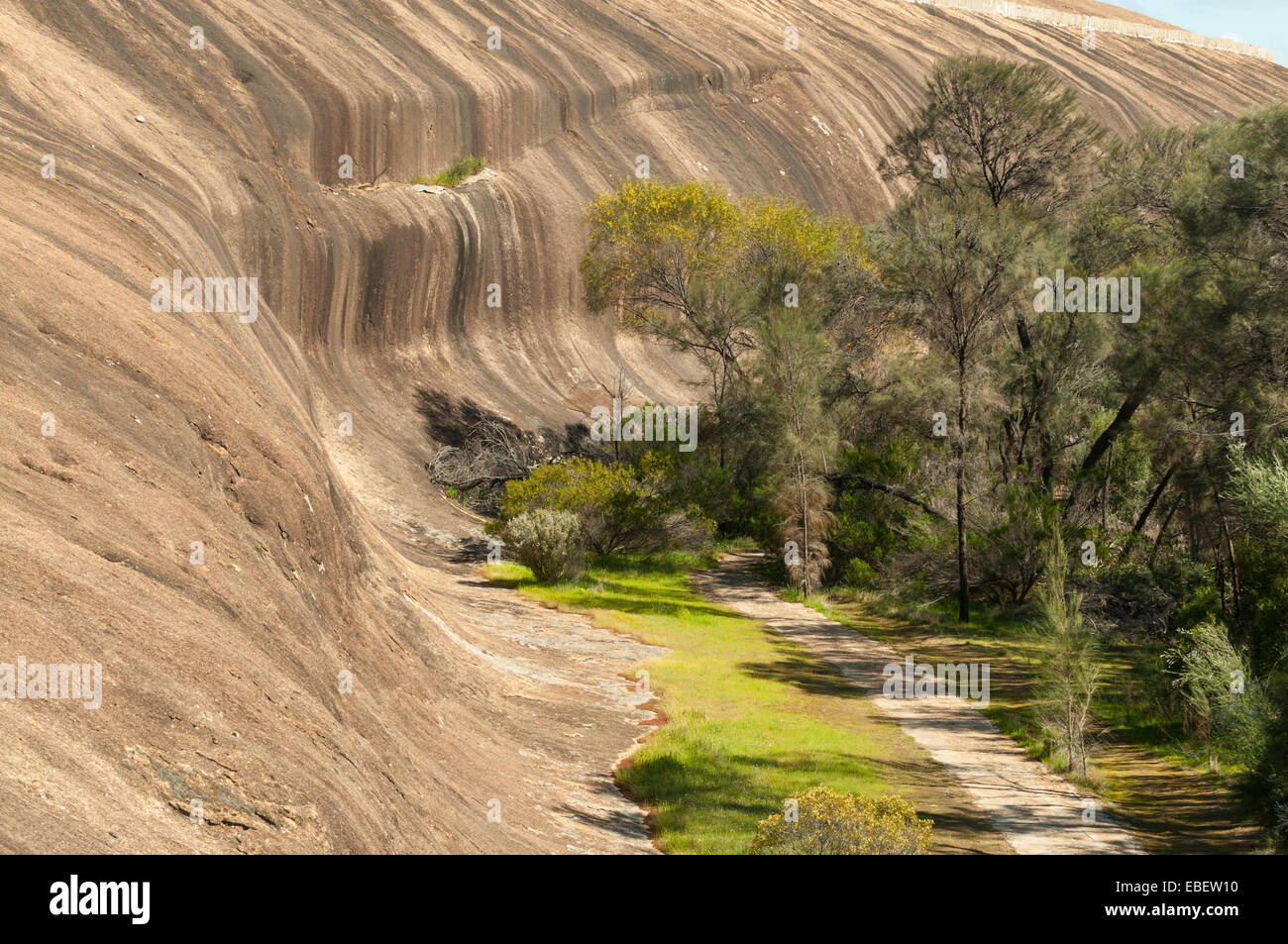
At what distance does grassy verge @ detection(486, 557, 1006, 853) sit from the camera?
43.0 ft

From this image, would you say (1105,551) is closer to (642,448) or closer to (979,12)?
(642,448)

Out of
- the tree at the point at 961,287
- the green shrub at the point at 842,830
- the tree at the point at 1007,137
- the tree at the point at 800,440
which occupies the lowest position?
the green shrub at the point at 842,830

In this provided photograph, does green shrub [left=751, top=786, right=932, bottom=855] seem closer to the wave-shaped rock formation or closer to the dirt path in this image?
the wave-shaped rock formation

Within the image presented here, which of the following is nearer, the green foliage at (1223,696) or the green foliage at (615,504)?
the green foliage at (1223,696)

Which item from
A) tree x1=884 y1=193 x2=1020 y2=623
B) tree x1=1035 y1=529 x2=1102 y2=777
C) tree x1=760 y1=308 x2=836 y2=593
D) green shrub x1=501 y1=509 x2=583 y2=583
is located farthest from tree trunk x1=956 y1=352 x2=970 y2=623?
green shrub x1=501 y1=509 x2=583 y2=583

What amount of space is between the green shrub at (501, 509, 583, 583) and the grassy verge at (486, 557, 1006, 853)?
2.99 ft

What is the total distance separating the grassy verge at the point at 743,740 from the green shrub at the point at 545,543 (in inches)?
35.9

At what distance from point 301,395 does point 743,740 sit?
32.2 ft

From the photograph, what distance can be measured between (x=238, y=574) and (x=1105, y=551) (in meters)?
20.6

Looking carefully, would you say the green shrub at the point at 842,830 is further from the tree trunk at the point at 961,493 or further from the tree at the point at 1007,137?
the tree at the point at 1007,137

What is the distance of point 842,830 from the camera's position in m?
10.2

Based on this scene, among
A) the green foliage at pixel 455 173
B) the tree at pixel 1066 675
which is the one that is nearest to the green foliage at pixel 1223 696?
the tree at pixel 1066 675

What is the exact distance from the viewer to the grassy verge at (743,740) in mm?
13102
